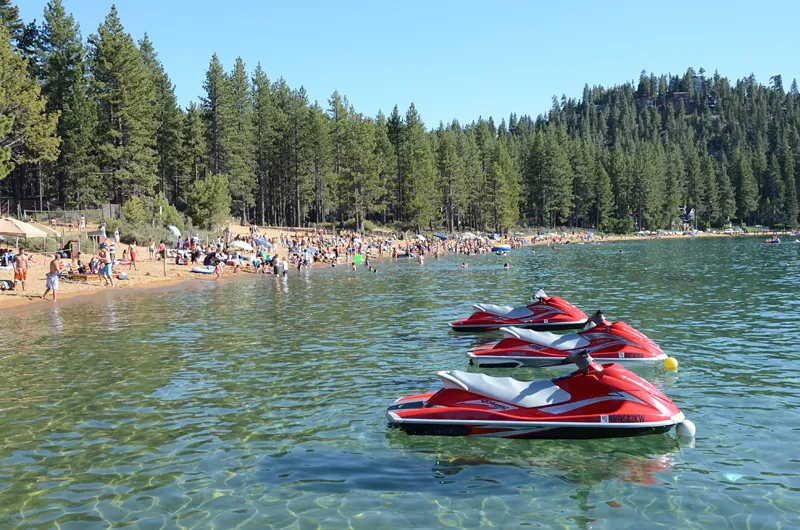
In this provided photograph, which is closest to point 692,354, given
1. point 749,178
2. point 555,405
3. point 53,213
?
point 555,405

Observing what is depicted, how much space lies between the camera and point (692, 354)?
15539 millimetres

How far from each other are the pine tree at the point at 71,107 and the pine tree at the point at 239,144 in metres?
16.7

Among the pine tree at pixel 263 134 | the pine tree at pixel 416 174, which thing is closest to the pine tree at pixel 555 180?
the pine tree at pixel 416 174

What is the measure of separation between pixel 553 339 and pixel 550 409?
519 centimetres

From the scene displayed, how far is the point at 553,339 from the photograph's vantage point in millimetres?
14641

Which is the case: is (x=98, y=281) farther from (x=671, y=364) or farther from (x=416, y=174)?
(x=416, y=174)

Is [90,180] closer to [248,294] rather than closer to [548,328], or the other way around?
[248,294]

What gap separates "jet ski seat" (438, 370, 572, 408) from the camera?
974 cm

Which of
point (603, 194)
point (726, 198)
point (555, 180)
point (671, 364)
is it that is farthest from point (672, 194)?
point (671, 364)

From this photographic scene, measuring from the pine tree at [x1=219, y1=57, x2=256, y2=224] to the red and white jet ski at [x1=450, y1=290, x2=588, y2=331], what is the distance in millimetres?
58080

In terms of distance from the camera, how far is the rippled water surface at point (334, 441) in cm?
750

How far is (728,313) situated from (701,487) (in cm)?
1628

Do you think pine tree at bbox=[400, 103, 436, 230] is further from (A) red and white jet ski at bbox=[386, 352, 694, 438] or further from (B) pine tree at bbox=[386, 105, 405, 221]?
(A) red and white jet ski at bbox=[386, 352, 694, 438]

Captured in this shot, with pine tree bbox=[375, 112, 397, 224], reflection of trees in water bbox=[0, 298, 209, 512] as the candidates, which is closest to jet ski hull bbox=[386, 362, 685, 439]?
reflection of trees in water bbox=[0, 298, 209, 512]
